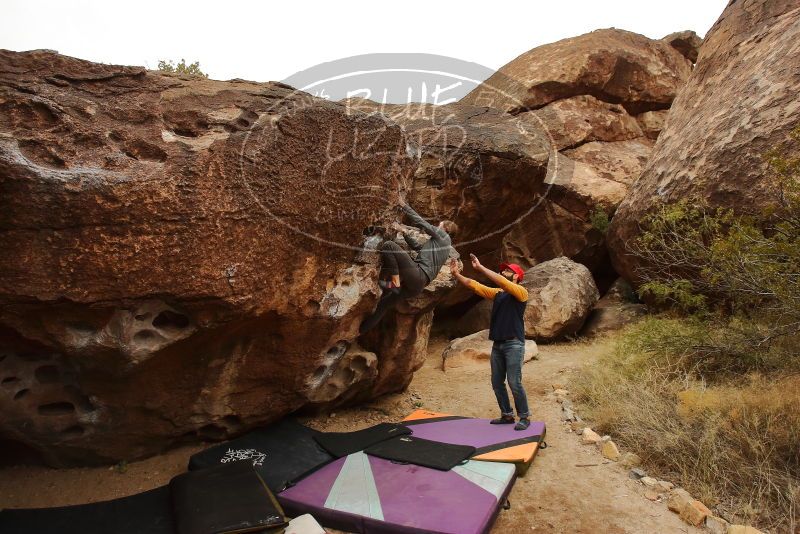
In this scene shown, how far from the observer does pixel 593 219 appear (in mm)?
9820

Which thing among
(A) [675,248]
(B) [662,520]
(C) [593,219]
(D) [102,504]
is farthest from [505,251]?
(D) [102,504]

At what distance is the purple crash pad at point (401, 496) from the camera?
3023mm

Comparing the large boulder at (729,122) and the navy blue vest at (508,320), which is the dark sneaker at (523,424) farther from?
the large boulder at (729,122)

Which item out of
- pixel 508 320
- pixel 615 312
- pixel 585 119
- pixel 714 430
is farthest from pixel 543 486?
pixel 585 119

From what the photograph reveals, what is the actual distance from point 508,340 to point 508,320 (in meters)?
Answer: 0.17

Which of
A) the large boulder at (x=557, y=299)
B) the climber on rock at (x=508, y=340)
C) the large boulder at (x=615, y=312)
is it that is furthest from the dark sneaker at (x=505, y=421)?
the large boulder at (x=615, y=312)

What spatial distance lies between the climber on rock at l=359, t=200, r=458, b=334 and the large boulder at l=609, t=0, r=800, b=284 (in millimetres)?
3334

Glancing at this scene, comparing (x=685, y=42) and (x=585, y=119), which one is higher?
(x=685, y=42)

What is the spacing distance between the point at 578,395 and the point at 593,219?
5.42 meters

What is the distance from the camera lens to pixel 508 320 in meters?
4.46

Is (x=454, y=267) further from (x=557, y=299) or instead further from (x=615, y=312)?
(x=615, y=312)

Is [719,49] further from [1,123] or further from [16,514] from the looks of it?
[16,514]

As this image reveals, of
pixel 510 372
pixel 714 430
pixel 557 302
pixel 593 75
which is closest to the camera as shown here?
pixel 714 430

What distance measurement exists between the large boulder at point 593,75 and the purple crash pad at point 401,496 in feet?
31.2
